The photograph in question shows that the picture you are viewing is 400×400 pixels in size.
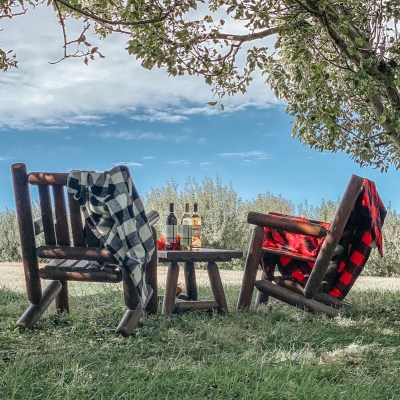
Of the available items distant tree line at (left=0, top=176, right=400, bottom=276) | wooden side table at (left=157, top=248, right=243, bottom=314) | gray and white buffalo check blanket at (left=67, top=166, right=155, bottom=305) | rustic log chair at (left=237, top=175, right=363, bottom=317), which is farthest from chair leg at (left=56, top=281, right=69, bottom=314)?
distant tree line at (left=0, top=176, right=400, bottom=276)

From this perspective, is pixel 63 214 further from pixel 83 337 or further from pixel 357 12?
pixel 357 12

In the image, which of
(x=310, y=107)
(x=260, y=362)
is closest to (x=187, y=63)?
(x=310, y=107)

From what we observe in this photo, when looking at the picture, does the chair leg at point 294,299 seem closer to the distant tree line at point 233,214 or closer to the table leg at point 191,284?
the table leg at point 191,284

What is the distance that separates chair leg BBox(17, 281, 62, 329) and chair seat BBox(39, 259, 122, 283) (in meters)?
0.27

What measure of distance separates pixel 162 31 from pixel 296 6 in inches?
57.7

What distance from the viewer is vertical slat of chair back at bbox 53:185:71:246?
4742mm

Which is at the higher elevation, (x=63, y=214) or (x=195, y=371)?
(x=63, y=214)

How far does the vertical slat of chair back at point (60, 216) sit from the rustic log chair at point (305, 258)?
1.63m

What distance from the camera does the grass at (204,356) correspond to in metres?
3.11

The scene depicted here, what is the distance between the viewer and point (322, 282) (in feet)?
19.3

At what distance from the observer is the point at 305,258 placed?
5660 mm

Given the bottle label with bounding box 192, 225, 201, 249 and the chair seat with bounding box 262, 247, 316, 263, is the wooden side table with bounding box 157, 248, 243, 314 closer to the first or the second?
the bottle label with bounding box 192, 225, 201, 249

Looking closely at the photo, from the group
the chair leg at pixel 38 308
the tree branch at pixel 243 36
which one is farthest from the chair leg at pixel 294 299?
the tree branch at pixel 243 36

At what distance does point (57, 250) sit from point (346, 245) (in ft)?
8.87
